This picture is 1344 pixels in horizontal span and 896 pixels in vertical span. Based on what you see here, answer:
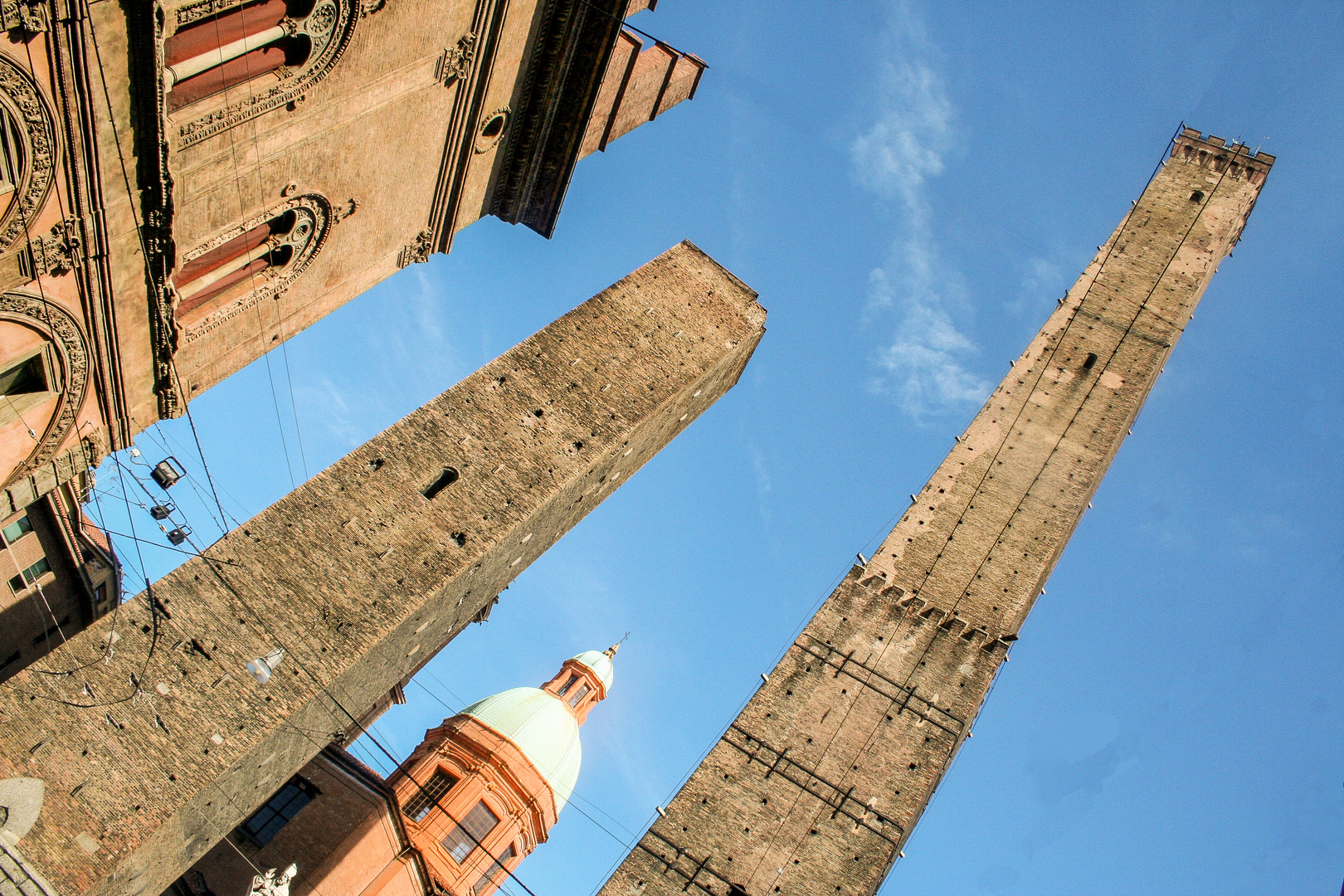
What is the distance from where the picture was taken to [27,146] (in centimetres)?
622

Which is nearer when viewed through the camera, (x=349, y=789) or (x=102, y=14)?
(x=102, y=14)

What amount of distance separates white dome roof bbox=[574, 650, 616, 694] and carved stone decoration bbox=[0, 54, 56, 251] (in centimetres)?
2229

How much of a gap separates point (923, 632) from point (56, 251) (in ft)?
41.9

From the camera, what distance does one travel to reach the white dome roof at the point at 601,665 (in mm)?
27109

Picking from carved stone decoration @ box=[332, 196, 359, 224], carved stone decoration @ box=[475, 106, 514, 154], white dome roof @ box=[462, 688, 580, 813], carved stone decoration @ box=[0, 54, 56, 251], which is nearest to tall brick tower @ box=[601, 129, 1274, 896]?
carved stone decoration @ box=[332, 196, 359, 224]

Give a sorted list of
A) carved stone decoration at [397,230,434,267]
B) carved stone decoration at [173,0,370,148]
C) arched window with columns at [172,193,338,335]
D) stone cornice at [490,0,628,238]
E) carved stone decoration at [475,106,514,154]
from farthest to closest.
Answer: carved stone decoration at [397,230,434,267] < carved stone decoration at [475,106,514,154] < stone cornice at [490,0,628,238] < arched window with columns at [172,193,338,335] < carved stone decoration at [173,0,370,148]

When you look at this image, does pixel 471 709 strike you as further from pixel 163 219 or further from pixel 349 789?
pixel 163 219

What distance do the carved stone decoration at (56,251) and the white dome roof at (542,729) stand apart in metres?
17.2

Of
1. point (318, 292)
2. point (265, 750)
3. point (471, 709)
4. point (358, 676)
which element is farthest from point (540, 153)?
point (471, 709)

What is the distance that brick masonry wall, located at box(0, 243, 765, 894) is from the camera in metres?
8.86

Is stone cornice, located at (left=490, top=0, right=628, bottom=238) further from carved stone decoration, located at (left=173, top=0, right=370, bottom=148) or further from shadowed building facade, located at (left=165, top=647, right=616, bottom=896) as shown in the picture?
shadowed building facade, located at (left=165, top=647, right=616, bottom=896)

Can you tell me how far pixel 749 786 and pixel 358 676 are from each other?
5628mm

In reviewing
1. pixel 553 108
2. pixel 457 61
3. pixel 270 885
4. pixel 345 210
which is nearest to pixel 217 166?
pixel 345 210

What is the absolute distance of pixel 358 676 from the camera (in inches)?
439
